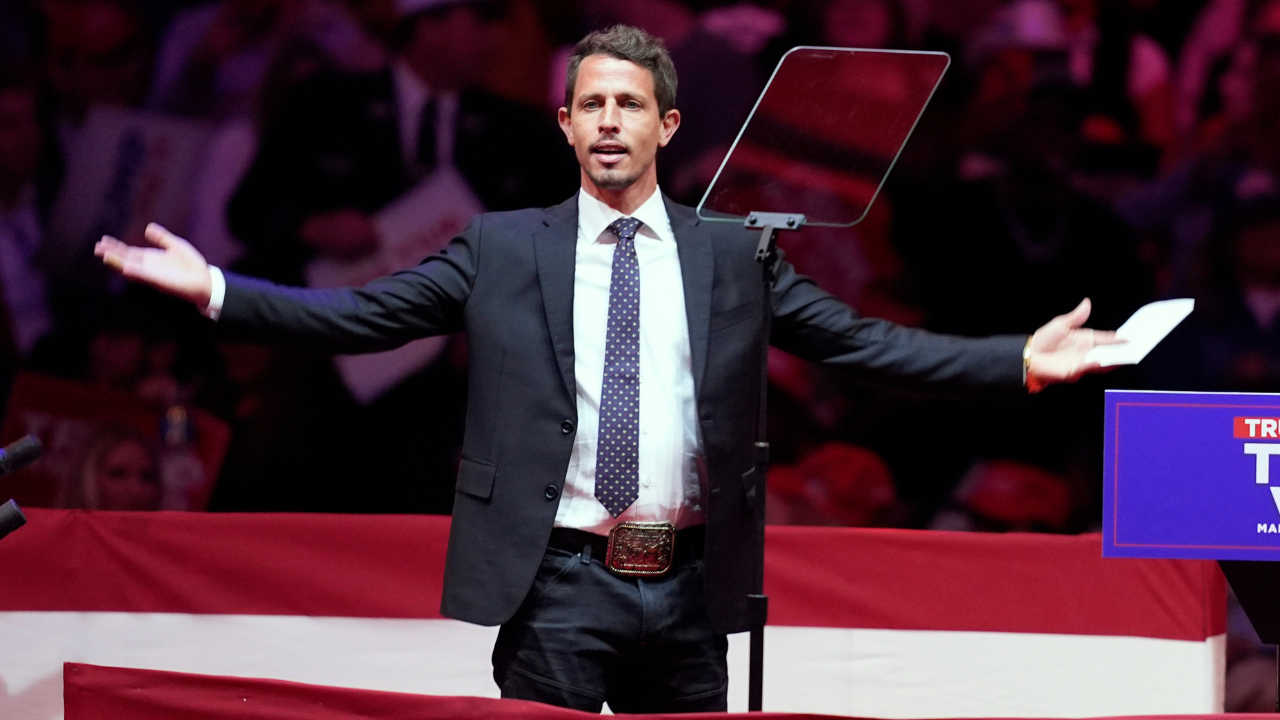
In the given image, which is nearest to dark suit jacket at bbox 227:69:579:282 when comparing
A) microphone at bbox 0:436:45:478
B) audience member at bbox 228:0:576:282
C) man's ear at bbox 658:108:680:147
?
audience member at bbox 228:0:576:282

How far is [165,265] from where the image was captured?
70.3 inches

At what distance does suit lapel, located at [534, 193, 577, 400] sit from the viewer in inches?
73.5

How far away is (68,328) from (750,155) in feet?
9.48

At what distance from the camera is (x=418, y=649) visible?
2.83m

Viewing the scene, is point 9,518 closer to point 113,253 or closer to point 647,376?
point 113,253

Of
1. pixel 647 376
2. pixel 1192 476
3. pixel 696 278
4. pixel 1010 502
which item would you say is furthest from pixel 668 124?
pixel 1010 502

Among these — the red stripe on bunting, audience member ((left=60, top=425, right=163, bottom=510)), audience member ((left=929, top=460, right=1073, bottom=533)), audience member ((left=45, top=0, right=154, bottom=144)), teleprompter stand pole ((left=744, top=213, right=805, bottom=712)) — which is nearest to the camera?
teleprompter stand pole ((left=744, top=213, right=805, bottom=712))

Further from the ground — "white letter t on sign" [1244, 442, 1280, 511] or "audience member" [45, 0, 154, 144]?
"audience member" [45, 0, 154, 144]

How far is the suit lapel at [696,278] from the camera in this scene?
189 cm

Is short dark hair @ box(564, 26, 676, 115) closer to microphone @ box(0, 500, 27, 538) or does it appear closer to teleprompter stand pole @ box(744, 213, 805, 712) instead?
teleprompter stand pole @ box(744, 213, 805, 712)

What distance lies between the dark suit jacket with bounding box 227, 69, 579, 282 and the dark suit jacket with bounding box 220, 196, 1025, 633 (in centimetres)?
207

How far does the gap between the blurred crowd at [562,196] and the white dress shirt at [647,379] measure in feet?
6.64

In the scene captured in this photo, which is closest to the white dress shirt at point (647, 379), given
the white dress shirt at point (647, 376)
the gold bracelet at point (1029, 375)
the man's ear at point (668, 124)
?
the white dress shirt at point (647, 376)

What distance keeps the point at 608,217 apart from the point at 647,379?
0.26m
